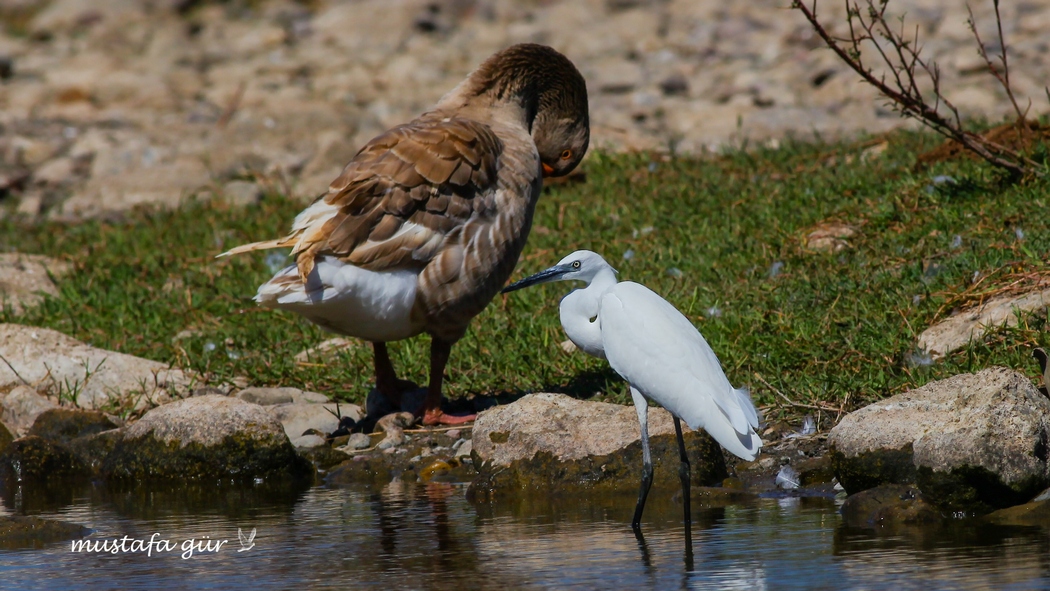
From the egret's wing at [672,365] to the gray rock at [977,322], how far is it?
1.59 m

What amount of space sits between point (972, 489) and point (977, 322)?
166cm

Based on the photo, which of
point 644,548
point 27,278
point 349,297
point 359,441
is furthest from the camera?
point 27,278

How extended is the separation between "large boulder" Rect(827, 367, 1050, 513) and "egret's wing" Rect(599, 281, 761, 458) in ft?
1.60

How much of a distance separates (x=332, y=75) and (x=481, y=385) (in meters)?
10.7

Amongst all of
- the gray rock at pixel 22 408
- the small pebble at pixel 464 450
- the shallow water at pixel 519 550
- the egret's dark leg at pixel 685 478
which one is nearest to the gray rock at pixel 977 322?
the shallow water at pixel 519 550

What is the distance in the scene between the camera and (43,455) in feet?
21.4

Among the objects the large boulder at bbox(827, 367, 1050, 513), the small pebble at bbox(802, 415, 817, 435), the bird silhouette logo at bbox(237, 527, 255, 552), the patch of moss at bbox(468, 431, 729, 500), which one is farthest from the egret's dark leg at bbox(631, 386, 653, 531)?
the bird silhouette logo at bbox(237, 527, 255, 552)

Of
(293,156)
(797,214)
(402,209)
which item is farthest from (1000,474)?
(293,156)

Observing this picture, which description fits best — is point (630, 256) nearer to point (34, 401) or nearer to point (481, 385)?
point (481, 385)

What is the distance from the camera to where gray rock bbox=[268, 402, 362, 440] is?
22.6 ft

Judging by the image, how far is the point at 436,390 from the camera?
683cm

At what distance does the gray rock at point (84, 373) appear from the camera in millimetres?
7289

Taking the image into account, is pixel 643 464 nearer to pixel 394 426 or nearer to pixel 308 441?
pixel 394 426

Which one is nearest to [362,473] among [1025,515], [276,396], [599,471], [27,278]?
[276,396]
